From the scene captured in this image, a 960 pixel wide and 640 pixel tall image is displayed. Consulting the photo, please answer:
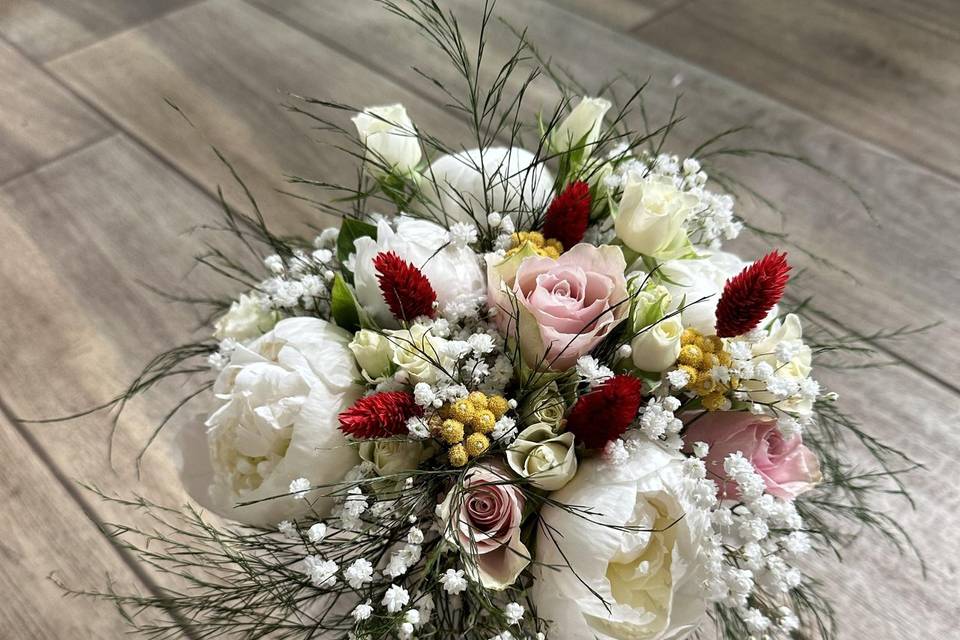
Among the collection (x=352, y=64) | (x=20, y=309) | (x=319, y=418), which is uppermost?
(x=319, y=418)

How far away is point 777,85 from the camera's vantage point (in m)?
1.21

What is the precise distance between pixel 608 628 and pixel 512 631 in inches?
2.3

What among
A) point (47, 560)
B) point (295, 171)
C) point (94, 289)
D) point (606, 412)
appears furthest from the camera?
point (295, 171)

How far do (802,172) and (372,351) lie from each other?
2.72 feet

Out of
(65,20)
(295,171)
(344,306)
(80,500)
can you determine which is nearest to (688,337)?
(344,306)

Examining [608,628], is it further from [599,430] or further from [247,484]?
[247,484]

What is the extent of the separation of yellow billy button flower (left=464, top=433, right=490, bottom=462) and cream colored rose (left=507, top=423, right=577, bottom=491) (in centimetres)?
2

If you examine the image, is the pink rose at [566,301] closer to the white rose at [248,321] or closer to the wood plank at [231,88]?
the white rose at [248,321]

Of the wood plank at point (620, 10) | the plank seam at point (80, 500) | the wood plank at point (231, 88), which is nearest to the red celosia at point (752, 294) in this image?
the plank seam at point (80, 500)

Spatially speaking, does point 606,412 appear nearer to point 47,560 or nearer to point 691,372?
point 691,372

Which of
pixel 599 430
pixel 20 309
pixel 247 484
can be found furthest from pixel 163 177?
pixel 599 430

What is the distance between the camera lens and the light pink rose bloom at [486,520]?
0.44 metres

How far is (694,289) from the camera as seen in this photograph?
0.50 m

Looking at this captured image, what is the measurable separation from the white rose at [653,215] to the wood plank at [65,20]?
1.21m
